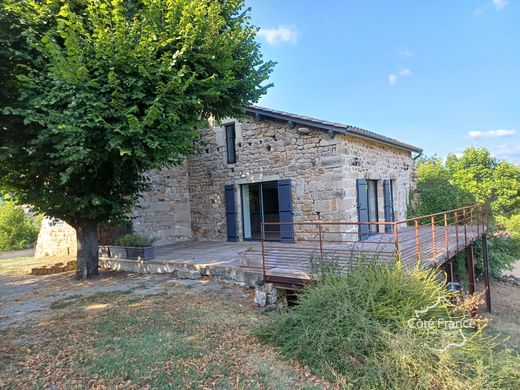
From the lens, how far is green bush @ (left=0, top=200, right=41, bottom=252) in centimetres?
1736

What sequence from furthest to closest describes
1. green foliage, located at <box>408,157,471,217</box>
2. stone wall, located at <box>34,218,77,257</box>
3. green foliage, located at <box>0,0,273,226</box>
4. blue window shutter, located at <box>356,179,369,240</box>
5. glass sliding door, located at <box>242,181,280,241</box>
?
green foliage, located at <box>408,157,471,217</box>
stone wall, located at <box>34,218,77,257</box>
glass sliding door, located at <box>242,181,280,241</box>
blue window shutter, located at <box>356,179,369,240</box>
green foliage, located at <box>0,0,273,226</box>

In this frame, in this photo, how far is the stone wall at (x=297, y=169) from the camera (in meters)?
8.70

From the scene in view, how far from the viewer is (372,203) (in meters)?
10.5

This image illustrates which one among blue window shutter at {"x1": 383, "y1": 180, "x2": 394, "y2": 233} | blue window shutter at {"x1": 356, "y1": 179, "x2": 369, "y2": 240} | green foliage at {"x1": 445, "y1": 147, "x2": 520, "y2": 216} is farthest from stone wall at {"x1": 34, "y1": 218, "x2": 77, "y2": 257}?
green foliage at {"x1": 445, "y1": 147, "x2": 520, "y2": 216}

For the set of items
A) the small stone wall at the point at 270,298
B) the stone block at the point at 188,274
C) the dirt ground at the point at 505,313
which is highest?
the stone block at the point at 188,274

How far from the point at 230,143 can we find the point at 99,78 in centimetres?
607

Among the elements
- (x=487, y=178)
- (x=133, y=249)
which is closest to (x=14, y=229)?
(x=133, y=249)

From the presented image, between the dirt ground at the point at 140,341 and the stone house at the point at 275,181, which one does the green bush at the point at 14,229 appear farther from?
the dirt ground at the point at 140,341

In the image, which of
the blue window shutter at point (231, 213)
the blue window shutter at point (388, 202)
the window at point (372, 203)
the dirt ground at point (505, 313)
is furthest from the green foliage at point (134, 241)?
the dirt ground at point (505, 313)

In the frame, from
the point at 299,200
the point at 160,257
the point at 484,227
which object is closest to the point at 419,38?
the point at 484,227

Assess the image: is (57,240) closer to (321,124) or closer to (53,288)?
(53,288)

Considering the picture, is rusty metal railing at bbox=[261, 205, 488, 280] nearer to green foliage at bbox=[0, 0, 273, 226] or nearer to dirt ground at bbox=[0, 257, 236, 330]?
dirt ground at bbox=[0, 257, 236, 330]

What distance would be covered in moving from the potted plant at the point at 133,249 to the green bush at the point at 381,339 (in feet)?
17.4

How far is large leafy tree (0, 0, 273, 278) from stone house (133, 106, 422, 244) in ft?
9.30
